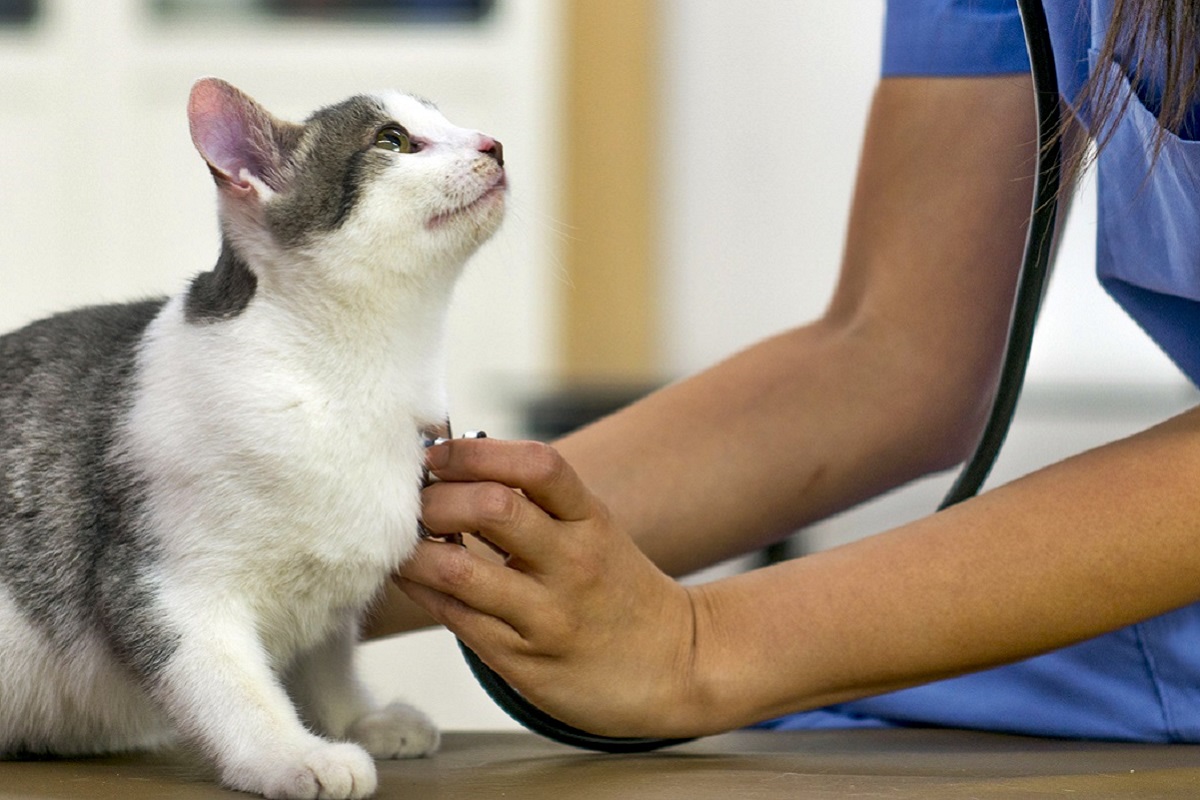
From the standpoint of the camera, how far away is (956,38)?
0.97 m

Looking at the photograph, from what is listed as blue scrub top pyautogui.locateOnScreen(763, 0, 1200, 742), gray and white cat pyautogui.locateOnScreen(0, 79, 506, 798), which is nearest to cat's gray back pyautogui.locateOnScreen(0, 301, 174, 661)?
gray and white cat pyautogui.locateOnScreen(0, 79, 506, 798)

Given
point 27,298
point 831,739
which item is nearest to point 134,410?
point 831,739

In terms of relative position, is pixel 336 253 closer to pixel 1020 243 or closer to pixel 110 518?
pixel 110 518

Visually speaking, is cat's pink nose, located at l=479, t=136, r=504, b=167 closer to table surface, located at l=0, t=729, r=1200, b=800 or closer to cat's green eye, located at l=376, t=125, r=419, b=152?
cat's green eye, located at l=376, t=125, r=419, b=152

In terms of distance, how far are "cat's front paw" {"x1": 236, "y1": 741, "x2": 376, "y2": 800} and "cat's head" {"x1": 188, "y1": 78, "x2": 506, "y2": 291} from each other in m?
0.27

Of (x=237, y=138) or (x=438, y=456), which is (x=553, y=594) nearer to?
(x=438, y=456)

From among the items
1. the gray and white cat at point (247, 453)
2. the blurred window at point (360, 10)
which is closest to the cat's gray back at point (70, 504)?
the gray and white cat at point (247, 453)

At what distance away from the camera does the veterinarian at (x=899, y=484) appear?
73 centimetres

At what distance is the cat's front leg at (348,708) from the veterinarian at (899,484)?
66mm

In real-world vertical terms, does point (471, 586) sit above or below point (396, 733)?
above

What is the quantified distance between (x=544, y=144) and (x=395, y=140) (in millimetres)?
2611

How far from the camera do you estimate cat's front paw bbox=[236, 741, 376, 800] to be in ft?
2.17

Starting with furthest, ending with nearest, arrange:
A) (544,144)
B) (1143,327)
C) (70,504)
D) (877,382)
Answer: (544,144) → (877,382) → (1143,327) → (70,504)

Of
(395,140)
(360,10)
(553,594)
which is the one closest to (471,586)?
(553,594)
